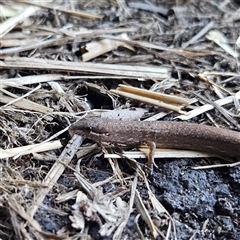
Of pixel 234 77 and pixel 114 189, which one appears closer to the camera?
pixel 114 189

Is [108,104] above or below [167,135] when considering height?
above

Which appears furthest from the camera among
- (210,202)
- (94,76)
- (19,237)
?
(94,76)

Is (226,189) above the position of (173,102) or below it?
below

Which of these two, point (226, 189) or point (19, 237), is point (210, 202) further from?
point (19, 237)

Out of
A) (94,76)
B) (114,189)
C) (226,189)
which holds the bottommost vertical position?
(226,189)

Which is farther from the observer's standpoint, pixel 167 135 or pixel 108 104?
pixel 108 104

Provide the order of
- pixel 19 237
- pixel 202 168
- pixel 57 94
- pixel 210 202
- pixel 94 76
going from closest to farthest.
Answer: pixel 19 237 → pixel 210 202 → pixel 202 168 → pixel 57 94 → pixel 94 76

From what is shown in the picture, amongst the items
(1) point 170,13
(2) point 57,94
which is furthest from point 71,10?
(2) point 57,94

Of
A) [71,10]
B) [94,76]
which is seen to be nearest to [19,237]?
[94,76]

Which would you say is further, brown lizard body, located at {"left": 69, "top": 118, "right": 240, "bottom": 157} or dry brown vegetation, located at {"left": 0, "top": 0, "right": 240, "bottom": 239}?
brown lizard body, located at {"left": 69, "top": 118, "right": 240, "bottom": 157}

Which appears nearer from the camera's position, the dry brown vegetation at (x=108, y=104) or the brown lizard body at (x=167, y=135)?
the dry brown vegetation at (x=108, y=104)
